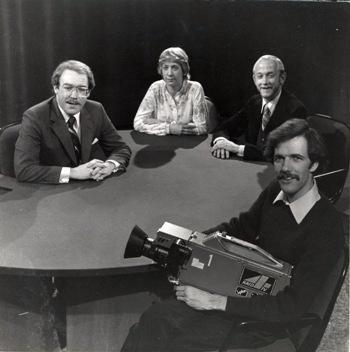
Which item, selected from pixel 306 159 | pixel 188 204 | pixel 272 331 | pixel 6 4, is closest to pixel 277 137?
pixel 306 159

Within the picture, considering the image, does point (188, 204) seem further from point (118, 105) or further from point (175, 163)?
point (118, 105)

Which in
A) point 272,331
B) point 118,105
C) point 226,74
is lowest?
point 272,331

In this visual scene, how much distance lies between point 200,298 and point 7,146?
144 cm

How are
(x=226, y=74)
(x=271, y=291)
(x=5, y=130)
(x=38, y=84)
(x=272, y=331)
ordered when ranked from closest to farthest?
1. (x=271, y=291)
2. (x=272, y=331)
3. (x=5, y=130)
4. (x=38, y=84)
5. (x=226, y=74)

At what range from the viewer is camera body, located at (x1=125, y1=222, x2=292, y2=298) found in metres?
1.52

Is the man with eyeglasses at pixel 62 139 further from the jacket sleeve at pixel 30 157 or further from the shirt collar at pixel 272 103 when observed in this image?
the shirt collar at pixel 272 103

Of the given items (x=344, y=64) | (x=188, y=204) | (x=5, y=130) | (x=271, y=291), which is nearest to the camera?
(x=271, y=291)

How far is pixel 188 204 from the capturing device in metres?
2.07

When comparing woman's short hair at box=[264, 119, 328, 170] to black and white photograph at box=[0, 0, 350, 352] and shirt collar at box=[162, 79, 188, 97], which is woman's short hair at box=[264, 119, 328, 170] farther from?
shirt collar at box=[162, 79, 188, 97]

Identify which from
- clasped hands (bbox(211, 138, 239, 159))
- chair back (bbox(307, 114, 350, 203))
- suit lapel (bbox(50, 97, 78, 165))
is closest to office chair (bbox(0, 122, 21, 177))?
suit lapel (bbox(50, 97, 78, 165))

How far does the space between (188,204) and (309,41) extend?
5.80 ft

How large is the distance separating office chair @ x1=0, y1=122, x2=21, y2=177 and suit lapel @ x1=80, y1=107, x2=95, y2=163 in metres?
0.33

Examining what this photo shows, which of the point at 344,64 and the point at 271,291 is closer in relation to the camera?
the point at 271,291

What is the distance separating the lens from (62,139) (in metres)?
2.42
